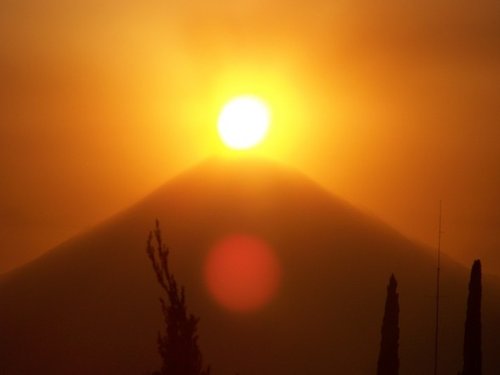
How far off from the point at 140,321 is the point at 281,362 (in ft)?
39.3

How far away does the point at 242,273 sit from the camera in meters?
89.0

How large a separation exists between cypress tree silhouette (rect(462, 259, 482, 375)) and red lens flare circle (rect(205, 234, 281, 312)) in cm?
4706

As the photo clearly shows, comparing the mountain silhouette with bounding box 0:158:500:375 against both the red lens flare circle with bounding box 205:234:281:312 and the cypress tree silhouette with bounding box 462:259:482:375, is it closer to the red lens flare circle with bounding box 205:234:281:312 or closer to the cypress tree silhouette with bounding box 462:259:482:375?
the red lens flare circle with bounding box 205:234:281:312

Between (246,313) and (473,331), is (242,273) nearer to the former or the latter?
(246,313)

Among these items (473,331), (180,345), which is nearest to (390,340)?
(473,331)

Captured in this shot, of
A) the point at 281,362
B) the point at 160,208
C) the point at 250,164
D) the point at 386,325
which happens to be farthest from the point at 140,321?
the point at 386,325

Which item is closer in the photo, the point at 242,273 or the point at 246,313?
the point at 246,313

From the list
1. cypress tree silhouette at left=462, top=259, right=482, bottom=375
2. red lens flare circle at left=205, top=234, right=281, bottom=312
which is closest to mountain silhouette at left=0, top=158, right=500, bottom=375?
red lens flare circle at left=205, top=234, right=281, bottom=312

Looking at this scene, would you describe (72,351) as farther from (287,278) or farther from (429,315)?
(429,315)

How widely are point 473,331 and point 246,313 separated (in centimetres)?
4685

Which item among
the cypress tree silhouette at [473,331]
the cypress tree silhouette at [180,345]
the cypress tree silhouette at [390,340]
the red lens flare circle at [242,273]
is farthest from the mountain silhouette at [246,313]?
the cypress tree silhouette at [180,345]

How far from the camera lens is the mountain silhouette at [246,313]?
246 feet

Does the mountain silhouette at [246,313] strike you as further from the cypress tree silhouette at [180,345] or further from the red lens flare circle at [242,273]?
the cypress tree silhouette at [180,345]

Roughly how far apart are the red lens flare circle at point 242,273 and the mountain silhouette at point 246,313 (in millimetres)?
770
